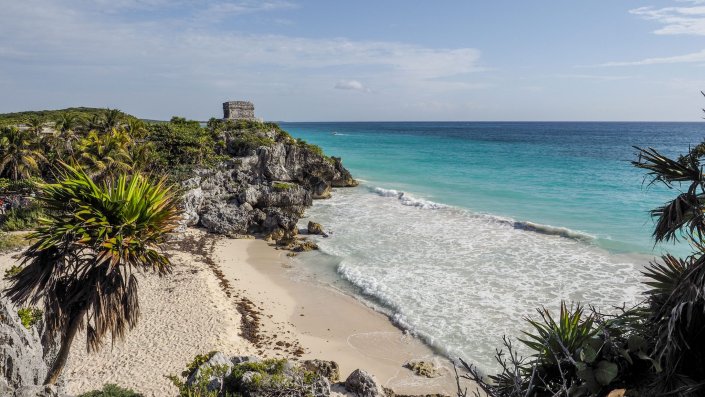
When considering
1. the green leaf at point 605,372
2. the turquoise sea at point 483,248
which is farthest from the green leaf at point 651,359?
the turquoise sea at point 483,248

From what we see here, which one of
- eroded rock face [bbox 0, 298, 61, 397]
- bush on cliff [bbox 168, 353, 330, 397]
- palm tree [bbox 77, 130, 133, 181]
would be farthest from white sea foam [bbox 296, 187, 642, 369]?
palm tree [bbox 77, 130, 133, 181]

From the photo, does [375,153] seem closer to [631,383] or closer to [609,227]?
[609,227]

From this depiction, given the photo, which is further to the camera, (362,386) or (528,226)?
(528,226)

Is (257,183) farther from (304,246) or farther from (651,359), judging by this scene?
(651,359)

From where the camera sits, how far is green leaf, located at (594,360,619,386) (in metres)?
4.79

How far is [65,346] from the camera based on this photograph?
25.5 feet

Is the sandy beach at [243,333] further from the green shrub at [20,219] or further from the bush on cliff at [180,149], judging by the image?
the bush on cliff at [180,149]

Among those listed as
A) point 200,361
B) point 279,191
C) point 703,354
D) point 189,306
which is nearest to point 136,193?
point 200,361

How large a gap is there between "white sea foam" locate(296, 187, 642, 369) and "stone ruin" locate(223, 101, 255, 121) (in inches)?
1151

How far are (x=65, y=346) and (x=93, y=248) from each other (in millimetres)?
2320

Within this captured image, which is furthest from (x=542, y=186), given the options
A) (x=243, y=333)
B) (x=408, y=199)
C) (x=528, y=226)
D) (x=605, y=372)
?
(x=605, y=372)

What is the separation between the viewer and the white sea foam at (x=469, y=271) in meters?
15.3

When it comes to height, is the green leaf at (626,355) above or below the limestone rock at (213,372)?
above

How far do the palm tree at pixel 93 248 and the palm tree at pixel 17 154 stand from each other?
24.1 m
